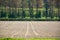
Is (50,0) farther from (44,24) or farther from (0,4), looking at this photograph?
(0,4)

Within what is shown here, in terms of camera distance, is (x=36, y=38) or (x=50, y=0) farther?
(x=50, y=0)

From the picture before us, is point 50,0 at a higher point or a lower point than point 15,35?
higher

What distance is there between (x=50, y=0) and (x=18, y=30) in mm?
200

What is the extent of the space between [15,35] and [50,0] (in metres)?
0.23

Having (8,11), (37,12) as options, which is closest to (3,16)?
(8,11)

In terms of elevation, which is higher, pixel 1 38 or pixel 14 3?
pixel 14 3

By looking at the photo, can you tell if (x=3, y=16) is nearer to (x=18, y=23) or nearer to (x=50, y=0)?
(x=18, y=23)

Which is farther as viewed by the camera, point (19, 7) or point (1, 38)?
point (19, 7)

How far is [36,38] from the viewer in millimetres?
338

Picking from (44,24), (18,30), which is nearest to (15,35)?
(18,30)

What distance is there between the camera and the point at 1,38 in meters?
0.34

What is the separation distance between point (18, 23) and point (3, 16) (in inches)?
2.7

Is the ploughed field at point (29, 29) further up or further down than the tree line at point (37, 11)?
further down

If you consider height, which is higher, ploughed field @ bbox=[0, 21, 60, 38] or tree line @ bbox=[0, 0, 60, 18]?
tree line @ bbox=[0, 0, 60, 18]
